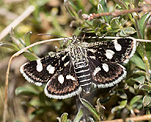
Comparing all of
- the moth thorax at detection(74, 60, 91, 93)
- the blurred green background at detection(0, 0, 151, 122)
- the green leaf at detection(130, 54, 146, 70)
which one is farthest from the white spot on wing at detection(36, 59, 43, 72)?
the green leaf at detection(130, 54, 146, 70)

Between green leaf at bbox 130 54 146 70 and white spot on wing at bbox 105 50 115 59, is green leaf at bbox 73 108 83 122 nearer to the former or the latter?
white spot on wing at bbox 105 50 115 59

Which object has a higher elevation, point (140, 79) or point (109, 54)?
point (109, 54)

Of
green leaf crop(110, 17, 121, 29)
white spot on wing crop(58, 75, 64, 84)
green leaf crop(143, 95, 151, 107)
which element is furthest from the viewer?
white spot on wing crop(58, 75, 64, 84)

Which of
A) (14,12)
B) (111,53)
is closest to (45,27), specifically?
(14,12)

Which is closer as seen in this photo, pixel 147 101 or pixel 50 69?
pixel 147 101

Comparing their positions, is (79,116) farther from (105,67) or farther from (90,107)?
(105,67)

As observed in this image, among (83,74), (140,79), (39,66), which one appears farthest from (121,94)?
(39,66)

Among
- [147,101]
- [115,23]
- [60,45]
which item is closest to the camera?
[147,101]

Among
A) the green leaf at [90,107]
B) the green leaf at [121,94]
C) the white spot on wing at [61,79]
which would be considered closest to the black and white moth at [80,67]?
the white spot on wing at [61,79]

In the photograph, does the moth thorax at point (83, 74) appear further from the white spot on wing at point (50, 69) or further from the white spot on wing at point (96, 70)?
the white spot on wing at point (50, 69)
